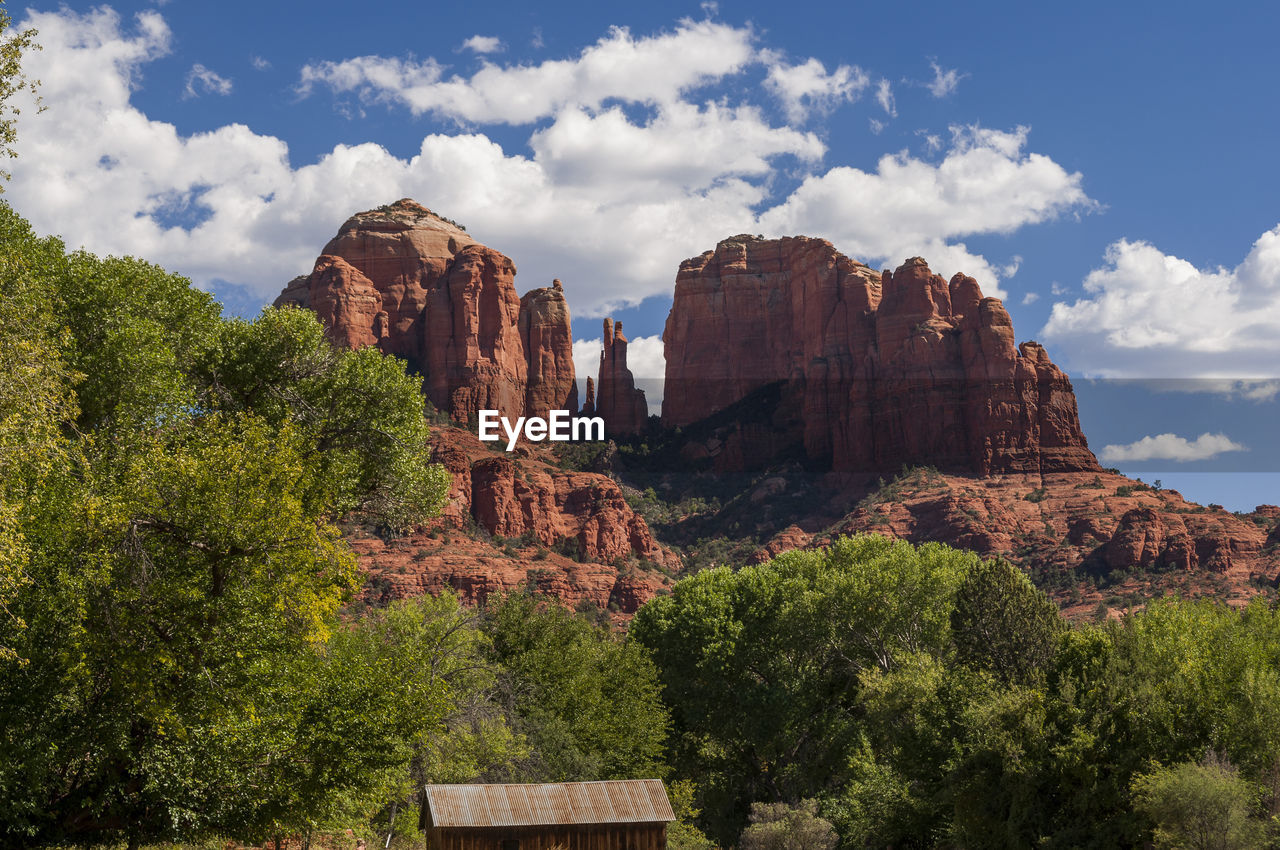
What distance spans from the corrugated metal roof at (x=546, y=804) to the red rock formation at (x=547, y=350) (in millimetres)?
154613

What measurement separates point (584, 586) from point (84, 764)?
103 metres

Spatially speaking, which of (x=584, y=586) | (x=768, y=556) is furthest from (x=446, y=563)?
(x=768, y=556)

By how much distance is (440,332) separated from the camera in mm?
170875

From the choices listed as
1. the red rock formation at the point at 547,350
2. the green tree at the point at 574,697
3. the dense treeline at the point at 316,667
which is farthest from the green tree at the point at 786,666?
the red rock formation at the point at 547,350

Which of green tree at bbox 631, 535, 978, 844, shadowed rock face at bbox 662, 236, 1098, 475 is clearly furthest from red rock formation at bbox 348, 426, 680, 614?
green tree at bbox 631, 535, 978, 844

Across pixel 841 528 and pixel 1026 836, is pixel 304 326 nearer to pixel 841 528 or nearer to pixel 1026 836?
pixel 1026 836

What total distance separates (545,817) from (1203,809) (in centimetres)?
1629

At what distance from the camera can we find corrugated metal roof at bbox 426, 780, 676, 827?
95.1 feet

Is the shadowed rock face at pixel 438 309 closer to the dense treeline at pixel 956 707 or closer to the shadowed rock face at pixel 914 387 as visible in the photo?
the shadowed rock face at pixel 914 387

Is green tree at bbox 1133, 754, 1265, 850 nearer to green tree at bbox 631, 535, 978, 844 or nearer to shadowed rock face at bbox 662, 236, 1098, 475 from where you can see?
green tree at bbox 631, 535, 978, 844

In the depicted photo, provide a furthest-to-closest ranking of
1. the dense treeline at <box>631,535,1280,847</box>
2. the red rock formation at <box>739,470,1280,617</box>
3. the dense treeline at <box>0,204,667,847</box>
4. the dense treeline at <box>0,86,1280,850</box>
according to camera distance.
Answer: the red rock formation at <box>739,470,1280,617</box>
the dense treeline at <box>631,535,1280,847</box>
the dense treeline at <box>0,86,1280,850</box>
the dense treeline at <box>0,204,667,847</box>

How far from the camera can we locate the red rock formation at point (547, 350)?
186 metres

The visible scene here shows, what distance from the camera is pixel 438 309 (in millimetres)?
172250

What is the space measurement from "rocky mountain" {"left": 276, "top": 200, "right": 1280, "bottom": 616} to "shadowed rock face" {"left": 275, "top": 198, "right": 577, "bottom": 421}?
348 millimetres
